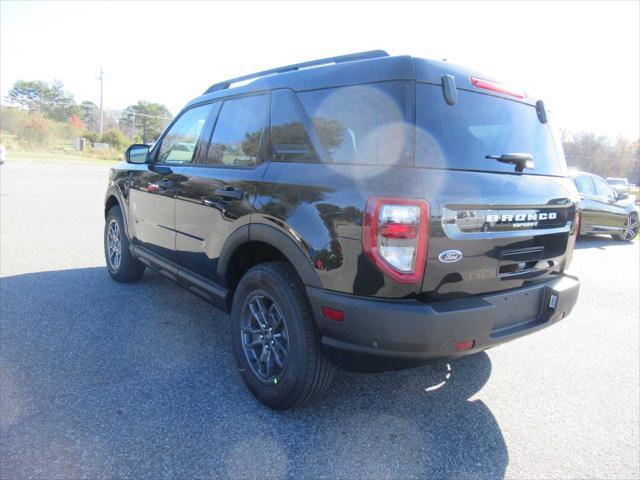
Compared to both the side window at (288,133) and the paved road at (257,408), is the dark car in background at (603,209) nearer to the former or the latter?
the paved road at (257,408)

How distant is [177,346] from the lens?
3410 mm

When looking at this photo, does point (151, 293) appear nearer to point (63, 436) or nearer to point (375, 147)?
point (63, 436)

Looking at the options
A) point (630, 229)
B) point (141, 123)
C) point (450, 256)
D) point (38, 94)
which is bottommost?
point (630, 229)

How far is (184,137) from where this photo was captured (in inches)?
149

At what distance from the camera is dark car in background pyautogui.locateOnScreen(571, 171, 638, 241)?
9578 mm

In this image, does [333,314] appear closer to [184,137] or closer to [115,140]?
[184,137]

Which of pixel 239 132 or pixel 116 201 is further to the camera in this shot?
pixel 116 201

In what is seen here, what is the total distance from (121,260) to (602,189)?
402 inches

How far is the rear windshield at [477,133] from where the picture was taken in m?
2.14

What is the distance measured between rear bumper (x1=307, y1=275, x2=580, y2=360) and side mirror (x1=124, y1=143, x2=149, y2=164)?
9.38 ft

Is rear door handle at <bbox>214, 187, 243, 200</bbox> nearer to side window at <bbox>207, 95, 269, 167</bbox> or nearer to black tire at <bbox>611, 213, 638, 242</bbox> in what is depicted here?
side window at <bbox>207, 95, 269, 167</bbox>

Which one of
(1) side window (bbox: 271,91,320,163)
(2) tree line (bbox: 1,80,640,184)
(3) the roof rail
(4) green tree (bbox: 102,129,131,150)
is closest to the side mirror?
(3) the roof rail

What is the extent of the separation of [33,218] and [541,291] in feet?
29.8

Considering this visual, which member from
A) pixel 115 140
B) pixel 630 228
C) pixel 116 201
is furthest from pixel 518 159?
pixel 115 140
